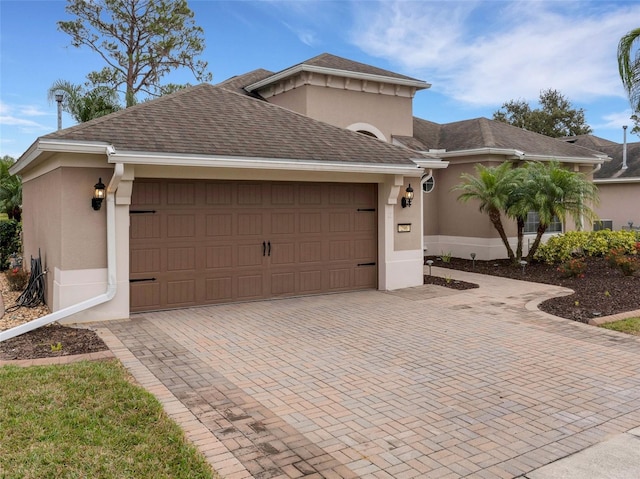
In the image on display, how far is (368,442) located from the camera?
429cm

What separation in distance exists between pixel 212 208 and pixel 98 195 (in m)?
2.11

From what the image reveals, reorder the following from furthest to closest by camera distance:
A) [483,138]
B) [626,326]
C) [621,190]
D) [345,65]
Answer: [621,190], [483,138], [345,65], [626,326]

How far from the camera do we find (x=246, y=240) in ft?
33.4

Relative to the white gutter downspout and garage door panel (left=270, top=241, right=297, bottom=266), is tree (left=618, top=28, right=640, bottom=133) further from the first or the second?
the white gutter downspout

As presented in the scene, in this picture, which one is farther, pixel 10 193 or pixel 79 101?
pixel 79 101

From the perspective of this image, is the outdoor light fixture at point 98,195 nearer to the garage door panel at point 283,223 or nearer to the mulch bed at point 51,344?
the mulch bed at point 51,344

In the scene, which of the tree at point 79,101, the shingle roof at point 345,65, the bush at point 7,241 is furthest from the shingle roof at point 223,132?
the tree at point 79,101

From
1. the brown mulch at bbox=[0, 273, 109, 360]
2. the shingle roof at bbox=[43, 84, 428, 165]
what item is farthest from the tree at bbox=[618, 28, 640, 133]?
the brown mulch at bbox=[0, 273, 109, 360]

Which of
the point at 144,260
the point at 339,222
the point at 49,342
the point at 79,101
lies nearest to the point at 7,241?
the point at 79,101

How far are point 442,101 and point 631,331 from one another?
26485mm

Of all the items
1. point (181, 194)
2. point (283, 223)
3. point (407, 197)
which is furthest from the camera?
point (407, 197)

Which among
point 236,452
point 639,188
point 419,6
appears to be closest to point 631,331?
point 236,452

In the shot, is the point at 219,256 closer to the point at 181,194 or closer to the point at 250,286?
the point at 250,286

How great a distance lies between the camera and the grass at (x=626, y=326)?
8.02 m
